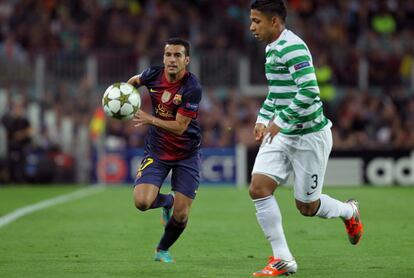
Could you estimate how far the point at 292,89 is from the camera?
877 cm

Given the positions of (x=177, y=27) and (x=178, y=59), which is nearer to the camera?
(x=178, y=59)

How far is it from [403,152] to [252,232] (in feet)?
34.9

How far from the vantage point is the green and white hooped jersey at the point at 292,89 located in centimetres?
848

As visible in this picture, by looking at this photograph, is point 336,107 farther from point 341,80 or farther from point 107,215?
point 107,215

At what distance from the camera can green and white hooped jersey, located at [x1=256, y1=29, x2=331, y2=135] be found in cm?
848

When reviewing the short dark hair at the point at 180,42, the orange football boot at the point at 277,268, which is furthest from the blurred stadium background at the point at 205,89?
the orange football boot at the point at 277,268

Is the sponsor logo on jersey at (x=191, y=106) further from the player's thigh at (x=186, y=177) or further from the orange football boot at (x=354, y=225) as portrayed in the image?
the orange football boot at (x=354, y=225)

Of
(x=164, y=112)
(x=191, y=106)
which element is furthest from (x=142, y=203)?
(x=191, y=106)

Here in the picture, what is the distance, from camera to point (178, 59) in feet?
32.3

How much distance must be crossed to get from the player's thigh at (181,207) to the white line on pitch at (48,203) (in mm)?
4235

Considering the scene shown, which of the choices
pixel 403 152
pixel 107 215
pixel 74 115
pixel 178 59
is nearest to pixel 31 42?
pixel 74 115

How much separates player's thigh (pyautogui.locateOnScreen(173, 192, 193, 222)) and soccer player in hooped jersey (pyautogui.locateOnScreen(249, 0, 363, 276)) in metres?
1.20

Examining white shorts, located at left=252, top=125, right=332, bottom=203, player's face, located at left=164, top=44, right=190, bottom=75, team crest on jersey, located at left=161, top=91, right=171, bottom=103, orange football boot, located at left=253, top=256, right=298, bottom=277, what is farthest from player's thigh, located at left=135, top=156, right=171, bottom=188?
orange football boot, located at left=253, top=256, right=298, bottom=277

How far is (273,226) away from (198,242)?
2.91m
